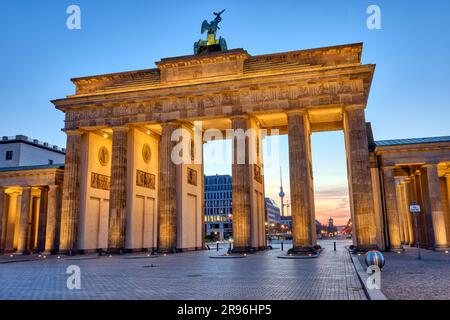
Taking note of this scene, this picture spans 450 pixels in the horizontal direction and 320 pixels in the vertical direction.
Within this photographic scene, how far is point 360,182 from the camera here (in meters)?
33.6

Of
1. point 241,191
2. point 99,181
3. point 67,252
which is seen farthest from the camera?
point 99,181

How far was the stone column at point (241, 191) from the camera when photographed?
35.3 metres

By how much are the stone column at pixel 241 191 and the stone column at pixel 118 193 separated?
11670 millimetres

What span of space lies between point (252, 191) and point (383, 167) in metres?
12.5

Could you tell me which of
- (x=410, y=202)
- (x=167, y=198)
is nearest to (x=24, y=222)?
(x=167, y=198)

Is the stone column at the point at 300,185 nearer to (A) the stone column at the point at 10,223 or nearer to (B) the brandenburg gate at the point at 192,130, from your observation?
(B) the brandenburg gate at the point at 192,130

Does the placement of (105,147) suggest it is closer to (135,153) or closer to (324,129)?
(135,153)

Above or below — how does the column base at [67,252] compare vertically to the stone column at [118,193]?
below

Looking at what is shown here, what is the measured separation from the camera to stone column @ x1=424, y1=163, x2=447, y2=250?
34.9 meters

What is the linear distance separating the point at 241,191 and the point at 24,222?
25.5 meters

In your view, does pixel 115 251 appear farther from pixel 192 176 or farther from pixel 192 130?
pixel 192 130

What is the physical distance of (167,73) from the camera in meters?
41.1

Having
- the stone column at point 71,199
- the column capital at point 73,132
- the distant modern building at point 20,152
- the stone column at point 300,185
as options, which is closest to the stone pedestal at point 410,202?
the stone column at point 300,185
